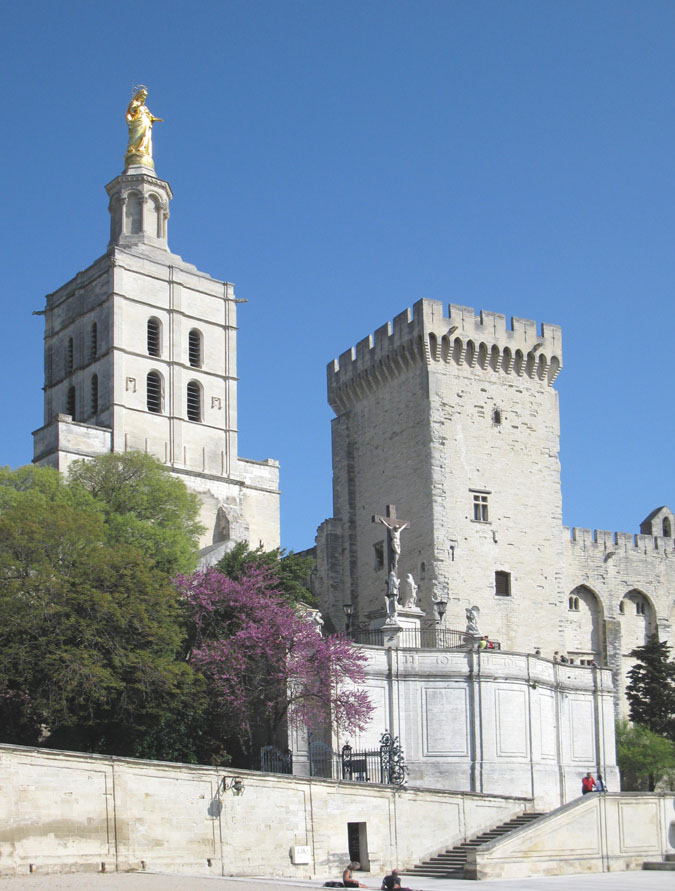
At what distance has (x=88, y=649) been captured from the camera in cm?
3056

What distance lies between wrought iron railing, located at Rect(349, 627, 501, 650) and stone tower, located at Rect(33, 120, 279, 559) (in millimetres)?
16751

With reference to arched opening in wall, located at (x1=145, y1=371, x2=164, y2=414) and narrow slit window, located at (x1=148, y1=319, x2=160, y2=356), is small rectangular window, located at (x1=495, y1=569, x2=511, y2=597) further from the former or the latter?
narrow slit window, located at (x1=148, y1=319, x2=160, y2=356)

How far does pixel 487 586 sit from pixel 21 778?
77.5 ft

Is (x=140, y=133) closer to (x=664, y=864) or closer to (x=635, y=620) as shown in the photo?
(x=635, y=620)

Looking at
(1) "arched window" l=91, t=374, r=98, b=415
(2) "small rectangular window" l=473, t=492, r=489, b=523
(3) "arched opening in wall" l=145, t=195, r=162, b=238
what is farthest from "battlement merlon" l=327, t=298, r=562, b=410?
(3) "arched opening in wall" l=145, t=195, r=162, b=238

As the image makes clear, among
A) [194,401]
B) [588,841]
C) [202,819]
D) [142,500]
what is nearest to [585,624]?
[142,500]

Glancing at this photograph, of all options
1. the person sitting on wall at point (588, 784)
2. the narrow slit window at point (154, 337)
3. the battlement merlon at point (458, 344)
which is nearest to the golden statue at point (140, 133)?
the narrow slit window at point (154, 337)

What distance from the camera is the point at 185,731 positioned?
108 ft

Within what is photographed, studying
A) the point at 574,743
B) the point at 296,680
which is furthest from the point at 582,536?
the point at 296,680

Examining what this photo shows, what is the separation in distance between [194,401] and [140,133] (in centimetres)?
1420

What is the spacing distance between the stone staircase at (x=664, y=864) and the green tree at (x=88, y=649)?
11827 mm

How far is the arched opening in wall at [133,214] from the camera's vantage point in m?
64.9

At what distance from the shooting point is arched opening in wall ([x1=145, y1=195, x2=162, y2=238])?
214 ft

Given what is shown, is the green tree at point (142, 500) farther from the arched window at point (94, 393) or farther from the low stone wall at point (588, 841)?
the low stone wall at point (588, 841)
